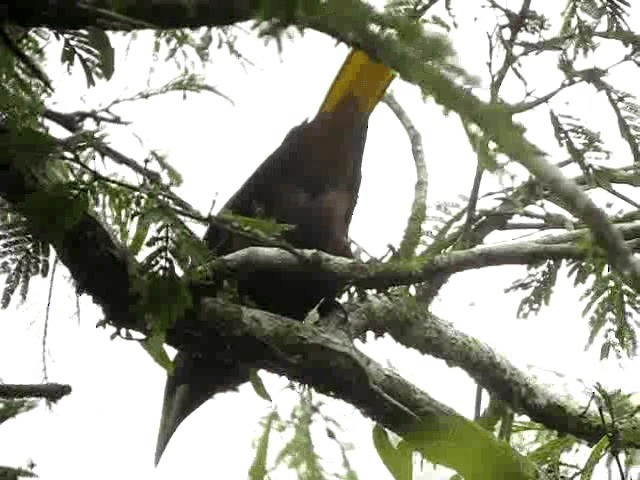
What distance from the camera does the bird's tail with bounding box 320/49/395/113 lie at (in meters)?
2.11

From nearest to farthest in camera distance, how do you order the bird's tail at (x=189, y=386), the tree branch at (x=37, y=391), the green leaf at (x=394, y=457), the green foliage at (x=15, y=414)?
the green foliage at (x=15, y=414)
the tree branch at (x=37, y=391)
the green leaf at (x=394, y=457)
the bird's tail at (x=189, y=386)

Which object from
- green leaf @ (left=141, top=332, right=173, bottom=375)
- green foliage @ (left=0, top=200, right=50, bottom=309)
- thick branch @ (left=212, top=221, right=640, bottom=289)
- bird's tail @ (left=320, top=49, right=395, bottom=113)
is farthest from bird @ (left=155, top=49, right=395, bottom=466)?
green foliage @ (left=0, top=200, right=50, bottom=309)

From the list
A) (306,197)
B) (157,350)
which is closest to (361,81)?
(306,197)

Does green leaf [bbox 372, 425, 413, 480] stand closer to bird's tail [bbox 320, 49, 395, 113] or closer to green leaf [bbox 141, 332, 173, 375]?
green leaf [bbox 141, 332, 173, 375]

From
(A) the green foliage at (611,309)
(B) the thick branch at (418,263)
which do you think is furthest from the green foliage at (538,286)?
(B) the thick branch at (418,263)

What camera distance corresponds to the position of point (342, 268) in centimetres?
146

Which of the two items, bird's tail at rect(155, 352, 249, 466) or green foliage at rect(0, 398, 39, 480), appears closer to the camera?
green foliage at rect(0, 398, 39, 480)

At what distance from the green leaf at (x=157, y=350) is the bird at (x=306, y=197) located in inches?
16.2

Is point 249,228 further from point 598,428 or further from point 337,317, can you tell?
point 598,428

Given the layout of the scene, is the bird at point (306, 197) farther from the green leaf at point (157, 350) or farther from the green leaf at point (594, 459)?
the green leaf at point (594, 459)

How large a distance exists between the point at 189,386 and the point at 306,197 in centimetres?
58

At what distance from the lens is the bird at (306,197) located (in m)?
2.15

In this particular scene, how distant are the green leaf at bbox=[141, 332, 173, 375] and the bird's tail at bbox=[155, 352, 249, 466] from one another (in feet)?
1.43

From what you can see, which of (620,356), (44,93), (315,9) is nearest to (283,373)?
(44,93)
